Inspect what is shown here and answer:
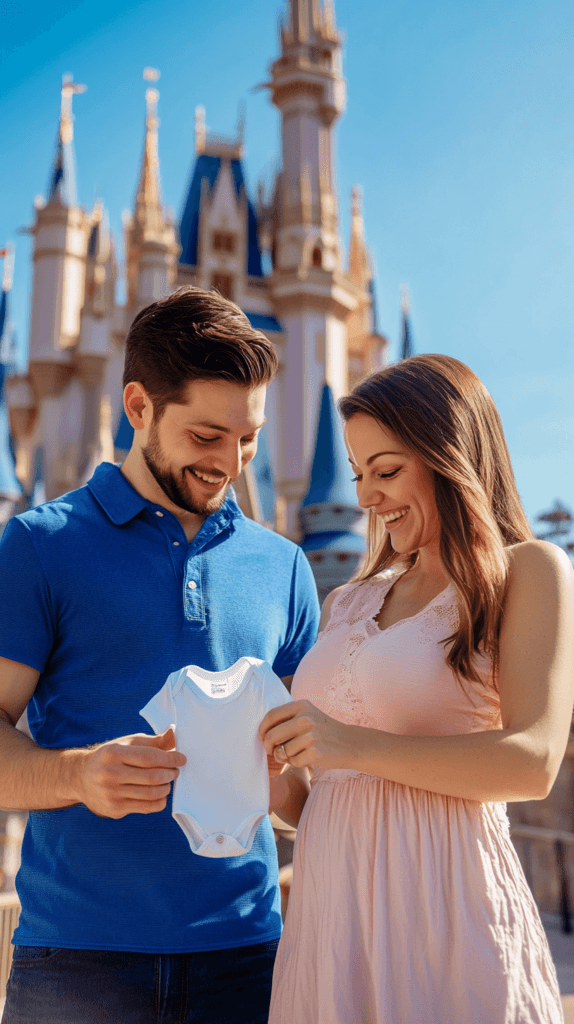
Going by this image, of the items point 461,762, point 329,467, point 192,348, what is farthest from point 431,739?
point 329,467

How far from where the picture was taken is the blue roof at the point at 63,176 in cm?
2788

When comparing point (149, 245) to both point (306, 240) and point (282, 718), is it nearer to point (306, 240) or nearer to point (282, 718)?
point (306, 240)

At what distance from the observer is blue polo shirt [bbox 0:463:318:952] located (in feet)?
5.60

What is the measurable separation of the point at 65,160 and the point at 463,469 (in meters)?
30.1

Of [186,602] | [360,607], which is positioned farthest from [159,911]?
[360,607]

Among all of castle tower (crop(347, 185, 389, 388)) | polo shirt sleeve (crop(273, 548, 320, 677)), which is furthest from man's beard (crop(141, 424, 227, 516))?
castle tower (crop(347, 185, 389, 388))

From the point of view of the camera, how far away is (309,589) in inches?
91.0

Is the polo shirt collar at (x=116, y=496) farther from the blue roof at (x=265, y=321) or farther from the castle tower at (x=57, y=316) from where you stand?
the blue roof at (x=265, y=321)

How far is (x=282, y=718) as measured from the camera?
1.57 m

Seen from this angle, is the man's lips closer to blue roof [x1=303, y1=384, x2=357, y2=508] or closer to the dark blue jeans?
the dark blue jeans

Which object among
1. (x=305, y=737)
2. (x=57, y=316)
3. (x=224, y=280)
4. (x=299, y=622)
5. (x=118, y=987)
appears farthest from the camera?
(x=224, y=280)

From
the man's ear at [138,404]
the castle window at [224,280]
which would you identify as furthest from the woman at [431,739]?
the castle window at [224,280]

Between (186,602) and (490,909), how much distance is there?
0.85 m

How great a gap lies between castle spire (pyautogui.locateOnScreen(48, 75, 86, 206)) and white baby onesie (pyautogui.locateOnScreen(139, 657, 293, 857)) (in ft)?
94.5
